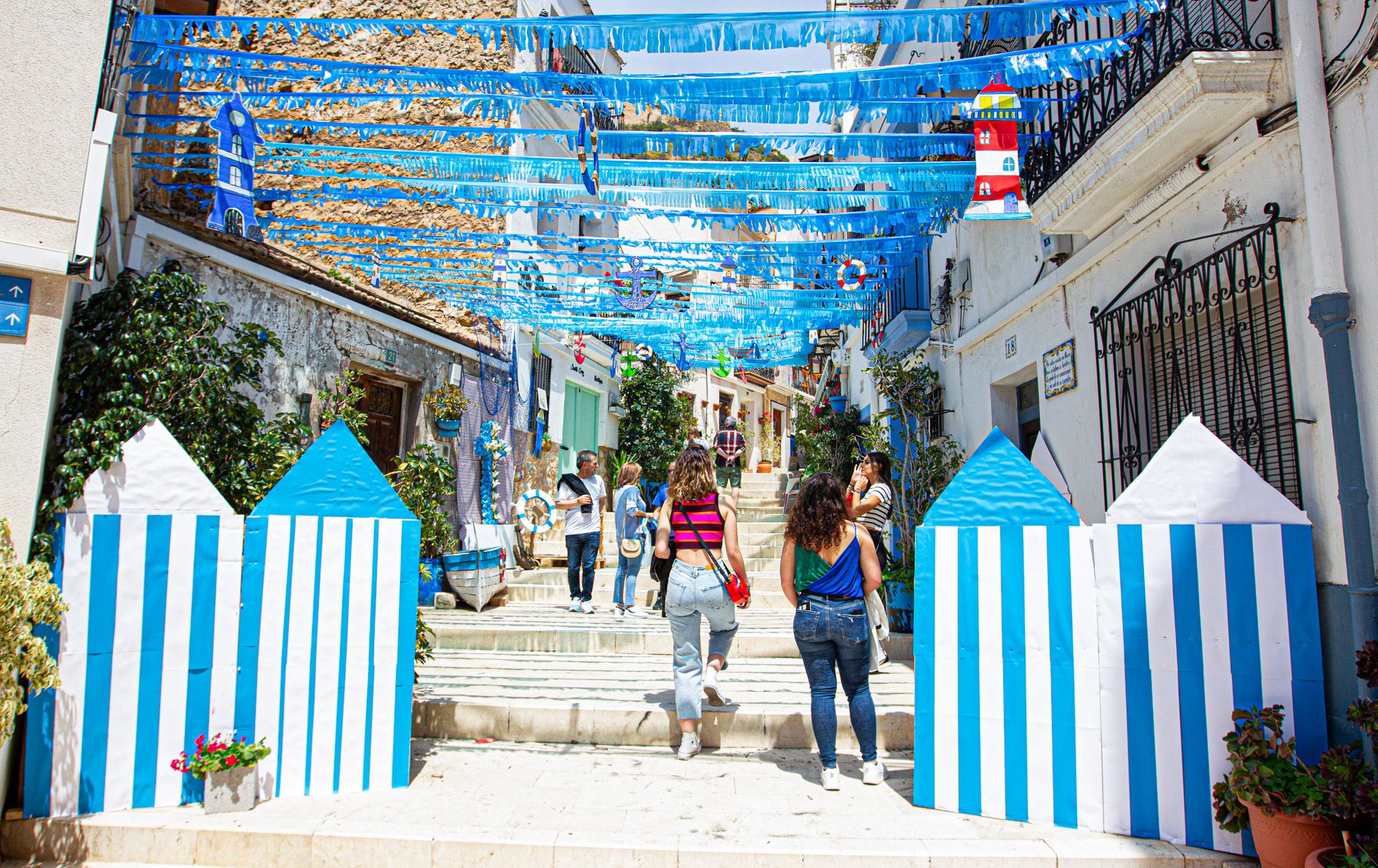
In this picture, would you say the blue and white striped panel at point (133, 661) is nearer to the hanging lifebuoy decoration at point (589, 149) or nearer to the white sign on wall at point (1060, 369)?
the hanging lifebuoy decoration at point (589, 149)

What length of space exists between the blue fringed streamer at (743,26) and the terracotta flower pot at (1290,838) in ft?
13.3

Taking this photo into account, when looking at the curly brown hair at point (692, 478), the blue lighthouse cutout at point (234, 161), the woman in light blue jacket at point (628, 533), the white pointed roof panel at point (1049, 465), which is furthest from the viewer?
the woman in light blue jacket at point (628, 533)

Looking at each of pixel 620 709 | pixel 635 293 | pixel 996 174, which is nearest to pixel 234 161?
pixel 620 709

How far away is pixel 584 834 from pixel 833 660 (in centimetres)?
154

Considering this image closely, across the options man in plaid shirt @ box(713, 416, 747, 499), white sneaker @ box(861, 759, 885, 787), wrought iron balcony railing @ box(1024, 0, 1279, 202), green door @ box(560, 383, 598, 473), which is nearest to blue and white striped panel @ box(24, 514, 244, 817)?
white sneaker @ box(861, 759, 885, 787)

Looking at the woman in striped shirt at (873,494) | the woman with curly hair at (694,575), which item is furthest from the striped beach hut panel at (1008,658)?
the woman in striped shirt at (873,494)

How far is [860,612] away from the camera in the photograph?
4164mm

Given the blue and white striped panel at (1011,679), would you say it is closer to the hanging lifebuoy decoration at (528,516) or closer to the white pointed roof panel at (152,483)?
the white pointed roof panel at (152,483)

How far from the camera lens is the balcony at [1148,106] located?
4023mm

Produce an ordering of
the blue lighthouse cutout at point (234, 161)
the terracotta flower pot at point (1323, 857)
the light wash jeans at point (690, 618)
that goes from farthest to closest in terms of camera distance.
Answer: the blue lighthouse cutout at point (234, 161) < the light wash jeans at point (690, 618) < the terracotta flower pot at point (1323, 857)

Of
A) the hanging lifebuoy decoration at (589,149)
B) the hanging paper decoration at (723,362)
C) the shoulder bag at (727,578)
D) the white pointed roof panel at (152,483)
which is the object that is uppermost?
the hanging paper decoration at (723,362)

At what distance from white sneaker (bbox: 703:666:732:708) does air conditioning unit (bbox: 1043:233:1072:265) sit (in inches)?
173

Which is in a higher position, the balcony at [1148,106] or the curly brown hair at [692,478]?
the balcony at [1148,106]

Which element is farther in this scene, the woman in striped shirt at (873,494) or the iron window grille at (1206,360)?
the woman in striped shirt at (873,494)
